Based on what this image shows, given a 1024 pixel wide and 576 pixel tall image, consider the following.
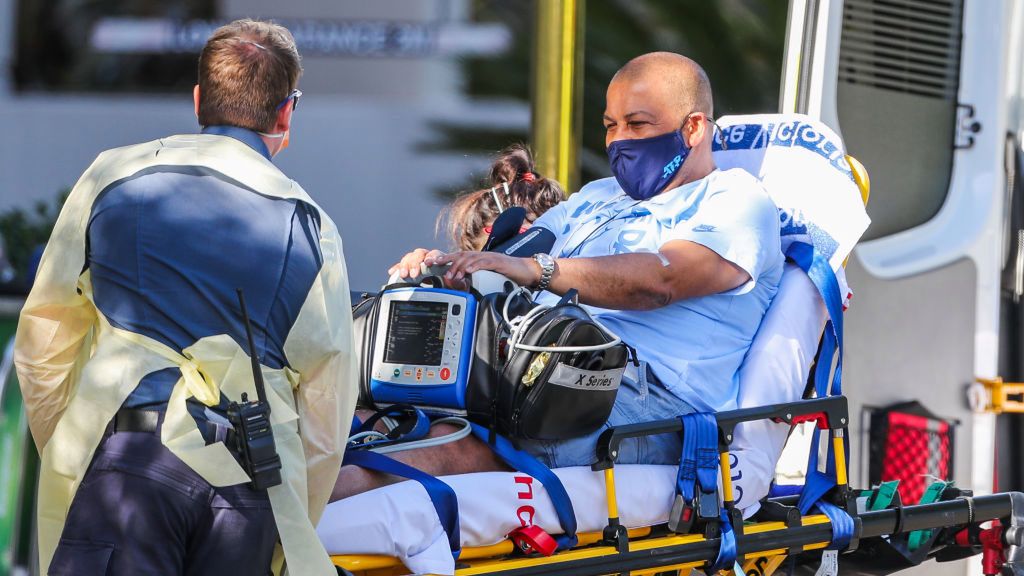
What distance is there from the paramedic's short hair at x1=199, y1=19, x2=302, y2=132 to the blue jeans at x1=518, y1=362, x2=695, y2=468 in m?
1.00

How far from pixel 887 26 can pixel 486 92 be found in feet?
7.20

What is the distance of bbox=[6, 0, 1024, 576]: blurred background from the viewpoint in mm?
3982

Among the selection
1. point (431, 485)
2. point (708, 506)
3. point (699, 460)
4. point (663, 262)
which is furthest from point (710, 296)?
point (431, 485)

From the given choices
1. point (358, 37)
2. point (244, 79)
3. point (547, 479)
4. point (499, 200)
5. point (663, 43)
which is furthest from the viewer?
point (358, 37)

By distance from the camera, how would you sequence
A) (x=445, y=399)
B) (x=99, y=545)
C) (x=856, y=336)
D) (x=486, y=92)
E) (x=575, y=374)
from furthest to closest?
(x=486, y=92) < (x=856, y=336) < (x=445, y=399) < (x=575, y=374) < (x=99, y=545)

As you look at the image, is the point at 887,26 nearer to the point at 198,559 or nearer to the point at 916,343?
the point at 916,343

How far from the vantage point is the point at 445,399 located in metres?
2.94

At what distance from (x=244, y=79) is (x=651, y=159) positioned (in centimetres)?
134


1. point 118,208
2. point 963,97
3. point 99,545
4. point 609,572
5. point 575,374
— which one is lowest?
point 609,572

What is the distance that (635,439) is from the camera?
3049mm

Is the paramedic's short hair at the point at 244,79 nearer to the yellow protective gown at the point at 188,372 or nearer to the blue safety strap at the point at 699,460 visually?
the yellow protective gown at the point at 188,372

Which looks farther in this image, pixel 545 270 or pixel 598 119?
pixel 598 119

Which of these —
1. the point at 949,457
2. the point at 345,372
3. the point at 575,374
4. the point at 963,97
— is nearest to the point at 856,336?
the point at 949,457

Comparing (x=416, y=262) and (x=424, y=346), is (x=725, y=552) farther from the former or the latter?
(x=416, y=262)
